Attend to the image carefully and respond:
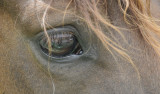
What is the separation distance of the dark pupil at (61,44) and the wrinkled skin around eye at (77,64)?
0.04m

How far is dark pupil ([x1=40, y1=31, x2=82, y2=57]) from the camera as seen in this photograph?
1452 mm

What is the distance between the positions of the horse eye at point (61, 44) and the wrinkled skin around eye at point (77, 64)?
42mm

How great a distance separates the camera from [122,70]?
143 cm

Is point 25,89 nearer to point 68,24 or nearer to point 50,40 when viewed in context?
point 50,40

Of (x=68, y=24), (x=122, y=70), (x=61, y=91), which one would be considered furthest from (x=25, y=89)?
(x=122, y=70)

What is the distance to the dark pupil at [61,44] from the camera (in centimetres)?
145

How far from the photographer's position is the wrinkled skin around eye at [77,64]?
1413 mm

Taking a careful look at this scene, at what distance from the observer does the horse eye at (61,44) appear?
1.45 meters

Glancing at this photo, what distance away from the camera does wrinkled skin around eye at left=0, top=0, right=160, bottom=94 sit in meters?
1.41

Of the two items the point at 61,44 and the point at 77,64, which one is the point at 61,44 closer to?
the point at 61,44

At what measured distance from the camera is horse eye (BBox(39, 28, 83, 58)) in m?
1.45

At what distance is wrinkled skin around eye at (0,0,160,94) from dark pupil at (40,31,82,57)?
1.7 inches

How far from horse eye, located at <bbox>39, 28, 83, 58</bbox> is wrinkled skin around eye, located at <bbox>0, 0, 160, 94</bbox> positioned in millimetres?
42

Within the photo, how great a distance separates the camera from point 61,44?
1464 mm
